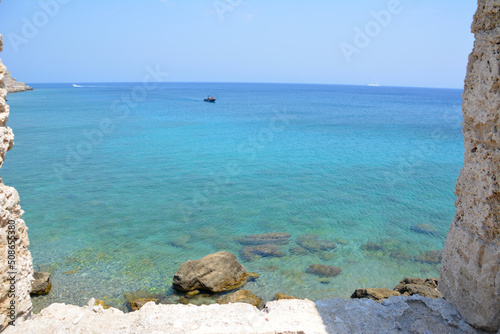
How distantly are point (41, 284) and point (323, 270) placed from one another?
7.83 metres

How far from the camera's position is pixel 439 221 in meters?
14.3

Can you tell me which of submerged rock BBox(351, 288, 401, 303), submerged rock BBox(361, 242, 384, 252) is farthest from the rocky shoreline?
submerged rock BBox(361, 242, 384, 252)

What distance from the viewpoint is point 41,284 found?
30.1ft

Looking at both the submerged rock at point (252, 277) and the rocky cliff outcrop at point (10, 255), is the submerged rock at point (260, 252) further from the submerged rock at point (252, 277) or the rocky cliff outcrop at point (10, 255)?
the rocky cliff outcrop at point (10, 255)

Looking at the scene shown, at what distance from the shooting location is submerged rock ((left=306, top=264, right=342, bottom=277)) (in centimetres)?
1052

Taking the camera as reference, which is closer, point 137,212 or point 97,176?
point 137,212

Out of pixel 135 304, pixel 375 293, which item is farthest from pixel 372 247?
pixel 135 304

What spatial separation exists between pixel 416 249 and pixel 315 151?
15.9 m

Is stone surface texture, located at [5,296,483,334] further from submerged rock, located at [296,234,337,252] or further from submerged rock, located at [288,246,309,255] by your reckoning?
submerged rock, located at [296,234,337,252]

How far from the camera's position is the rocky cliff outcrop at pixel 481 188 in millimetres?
4172

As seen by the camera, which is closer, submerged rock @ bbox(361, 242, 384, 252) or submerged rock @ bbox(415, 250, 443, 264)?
submerged rock @ bbox(415, 250, 443, 264)

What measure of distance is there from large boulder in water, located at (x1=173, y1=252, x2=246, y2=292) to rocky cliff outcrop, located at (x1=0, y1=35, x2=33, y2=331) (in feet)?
16.7

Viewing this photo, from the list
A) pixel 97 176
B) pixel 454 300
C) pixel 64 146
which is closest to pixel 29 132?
pixel 64 146

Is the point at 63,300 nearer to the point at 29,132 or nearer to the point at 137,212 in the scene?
the point at 137,212
